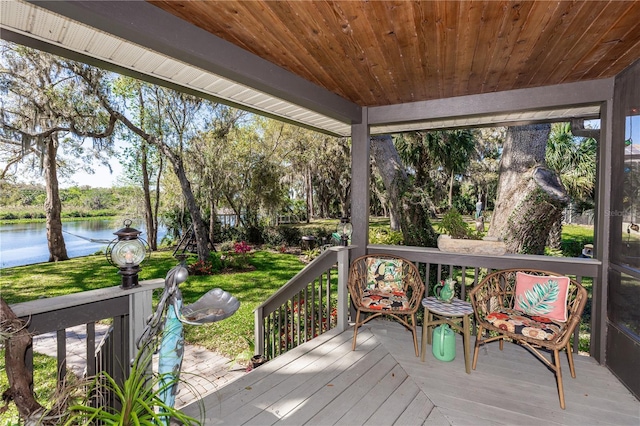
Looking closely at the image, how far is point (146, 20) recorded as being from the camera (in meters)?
1.65

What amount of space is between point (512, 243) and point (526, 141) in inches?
73.3

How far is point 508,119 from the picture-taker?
345cm

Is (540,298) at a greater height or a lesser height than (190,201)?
lesser

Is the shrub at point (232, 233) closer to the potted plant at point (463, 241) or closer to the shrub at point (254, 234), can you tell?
the shrub at point (254, 234)

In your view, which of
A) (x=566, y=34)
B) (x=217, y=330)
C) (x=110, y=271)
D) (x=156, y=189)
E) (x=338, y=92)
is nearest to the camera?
(x=566, y=34)

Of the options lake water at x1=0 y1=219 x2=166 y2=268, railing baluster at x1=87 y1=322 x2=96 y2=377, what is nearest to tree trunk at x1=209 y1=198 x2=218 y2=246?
lake water at x1=0 y1=219 x2=166 y2=268

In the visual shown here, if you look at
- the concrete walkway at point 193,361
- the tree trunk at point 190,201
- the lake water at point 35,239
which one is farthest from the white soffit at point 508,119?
the lake water at point 35,239

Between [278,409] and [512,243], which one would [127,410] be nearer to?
[278,409]

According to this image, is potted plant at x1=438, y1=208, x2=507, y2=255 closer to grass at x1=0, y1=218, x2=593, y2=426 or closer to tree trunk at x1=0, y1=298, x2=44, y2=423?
tree trunk at x1=0, y1=298, x2=44, y2=423

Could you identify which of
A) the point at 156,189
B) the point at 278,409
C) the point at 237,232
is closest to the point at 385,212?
the point at 237,232

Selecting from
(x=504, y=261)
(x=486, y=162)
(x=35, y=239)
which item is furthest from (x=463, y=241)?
(x=35, y=239)

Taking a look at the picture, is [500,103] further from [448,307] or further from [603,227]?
[448,307]

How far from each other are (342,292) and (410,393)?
128 cm

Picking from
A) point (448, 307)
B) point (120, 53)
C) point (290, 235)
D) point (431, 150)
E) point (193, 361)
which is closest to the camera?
point (120, 53)
